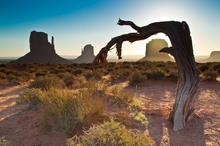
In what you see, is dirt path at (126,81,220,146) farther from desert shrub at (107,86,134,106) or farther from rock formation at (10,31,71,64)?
rock formation at (10,31,71,64)

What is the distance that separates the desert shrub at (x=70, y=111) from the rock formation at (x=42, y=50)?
7663 cm

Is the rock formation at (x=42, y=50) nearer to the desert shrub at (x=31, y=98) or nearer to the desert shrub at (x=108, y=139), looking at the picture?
the desert shrub at (x=31, y=98)

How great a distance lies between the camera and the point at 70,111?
5.98 metres

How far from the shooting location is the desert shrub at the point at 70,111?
5.79 m

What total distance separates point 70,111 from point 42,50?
89273 millimetres

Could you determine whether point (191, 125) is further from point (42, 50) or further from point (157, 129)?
point (42, 50)

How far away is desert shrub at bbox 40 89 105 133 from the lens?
5789 millimetres

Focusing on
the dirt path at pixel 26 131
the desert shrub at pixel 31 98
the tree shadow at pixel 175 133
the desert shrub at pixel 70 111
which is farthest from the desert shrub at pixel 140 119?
the desert shrub at pixel 31 98

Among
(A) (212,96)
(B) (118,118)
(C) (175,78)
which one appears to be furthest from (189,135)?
(C) (175,78)

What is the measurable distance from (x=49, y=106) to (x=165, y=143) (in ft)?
9.42

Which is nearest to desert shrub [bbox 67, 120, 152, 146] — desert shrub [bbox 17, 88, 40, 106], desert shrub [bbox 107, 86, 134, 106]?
desert shrub [bbox 107, 86, 134, 106]

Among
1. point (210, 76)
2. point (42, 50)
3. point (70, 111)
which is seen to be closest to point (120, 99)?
point (70, 111)

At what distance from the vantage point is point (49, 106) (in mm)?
6246

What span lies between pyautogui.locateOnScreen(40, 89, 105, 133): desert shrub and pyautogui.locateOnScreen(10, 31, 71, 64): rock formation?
7663 cm
